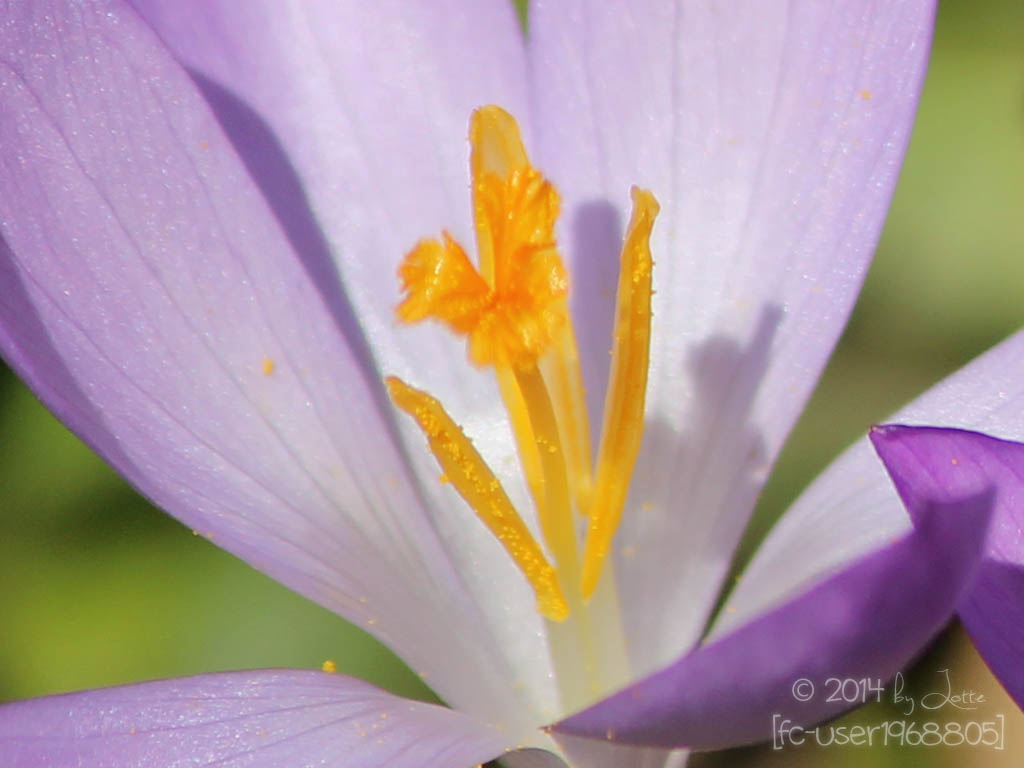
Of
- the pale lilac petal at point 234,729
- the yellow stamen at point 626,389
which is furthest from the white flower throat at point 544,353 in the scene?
the pale lilac petal at point 234,729

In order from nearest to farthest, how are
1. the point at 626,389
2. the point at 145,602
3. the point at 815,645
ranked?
the point at 815,645
the point at 626,389
the point at 145,602

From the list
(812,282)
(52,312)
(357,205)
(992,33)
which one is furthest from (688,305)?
(992,33)

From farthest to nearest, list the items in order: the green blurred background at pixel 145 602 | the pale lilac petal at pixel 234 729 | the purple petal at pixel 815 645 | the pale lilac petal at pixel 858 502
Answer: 1. the green blurred background at pixel 145 602
2. the pale lilac petal at pixel 858 502
3. the pale lilac petal at pixel 234 729
4. the purple petal at pixel 815 645

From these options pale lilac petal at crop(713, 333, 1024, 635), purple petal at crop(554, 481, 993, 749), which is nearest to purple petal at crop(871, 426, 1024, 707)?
purple petal at crop(554, 481, 993, 749)

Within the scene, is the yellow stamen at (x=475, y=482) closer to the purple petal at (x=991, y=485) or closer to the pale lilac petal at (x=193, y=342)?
the pale lilac petal at (x=193, y=342)

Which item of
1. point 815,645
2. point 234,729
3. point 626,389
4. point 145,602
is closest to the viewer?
point 815,645

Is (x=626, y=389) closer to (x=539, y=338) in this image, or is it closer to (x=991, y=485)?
(x=539, y=338)

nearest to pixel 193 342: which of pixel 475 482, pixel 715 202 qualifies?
pixel 475 482
